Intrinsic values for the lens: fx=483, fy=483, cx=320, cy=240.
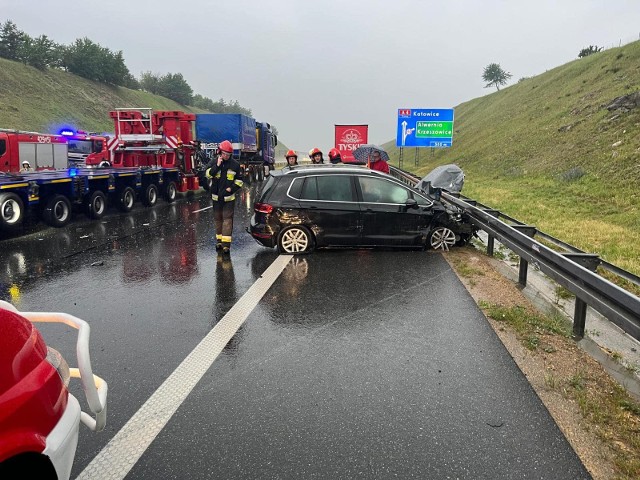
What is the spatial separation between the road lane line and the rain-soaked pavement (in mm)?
22

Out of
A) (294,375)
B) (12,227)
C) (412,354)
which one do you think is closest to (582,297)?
(412,354)

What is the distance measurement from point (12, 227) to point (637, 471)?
37.8 feet

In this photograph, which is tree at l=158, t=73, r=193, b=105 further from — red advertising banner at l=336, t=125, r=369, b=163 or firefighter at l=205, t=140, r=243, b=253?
firefighter at l=205, t=140, r=243, b=253

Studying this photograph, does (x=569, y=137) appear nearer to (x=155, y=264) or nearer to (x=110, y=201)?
(x=110, y=201)

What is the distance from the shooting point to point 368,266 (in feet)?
25.1

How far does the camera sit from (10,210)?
33.5 ft

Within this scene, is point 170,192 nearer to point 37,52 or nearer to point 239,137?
point 239,137

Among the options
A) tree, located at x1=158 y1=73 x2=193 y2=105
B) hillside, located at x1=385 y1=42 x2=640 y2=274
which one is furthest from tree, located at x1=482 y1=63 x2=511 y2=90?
tree, located at x1=158 y1=73 x2=193 y2=105

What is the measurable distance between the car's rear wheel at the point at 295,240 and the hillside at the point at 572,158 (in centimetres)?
504

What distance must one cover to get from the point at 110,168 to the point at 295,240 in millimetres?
9636

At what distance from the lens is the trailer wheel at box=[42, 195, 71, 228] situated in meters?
11.2

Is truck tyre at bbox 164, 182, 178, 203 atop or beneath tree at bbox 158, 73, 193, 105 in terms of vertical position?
beneath

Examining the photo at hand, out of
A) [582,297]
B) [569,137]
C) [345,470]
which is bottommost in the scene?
[345,470]

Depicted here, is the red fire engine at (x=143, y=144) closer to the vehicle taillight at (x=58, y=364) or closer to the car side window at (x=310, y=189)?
the car side window at (x=310, y=189)
